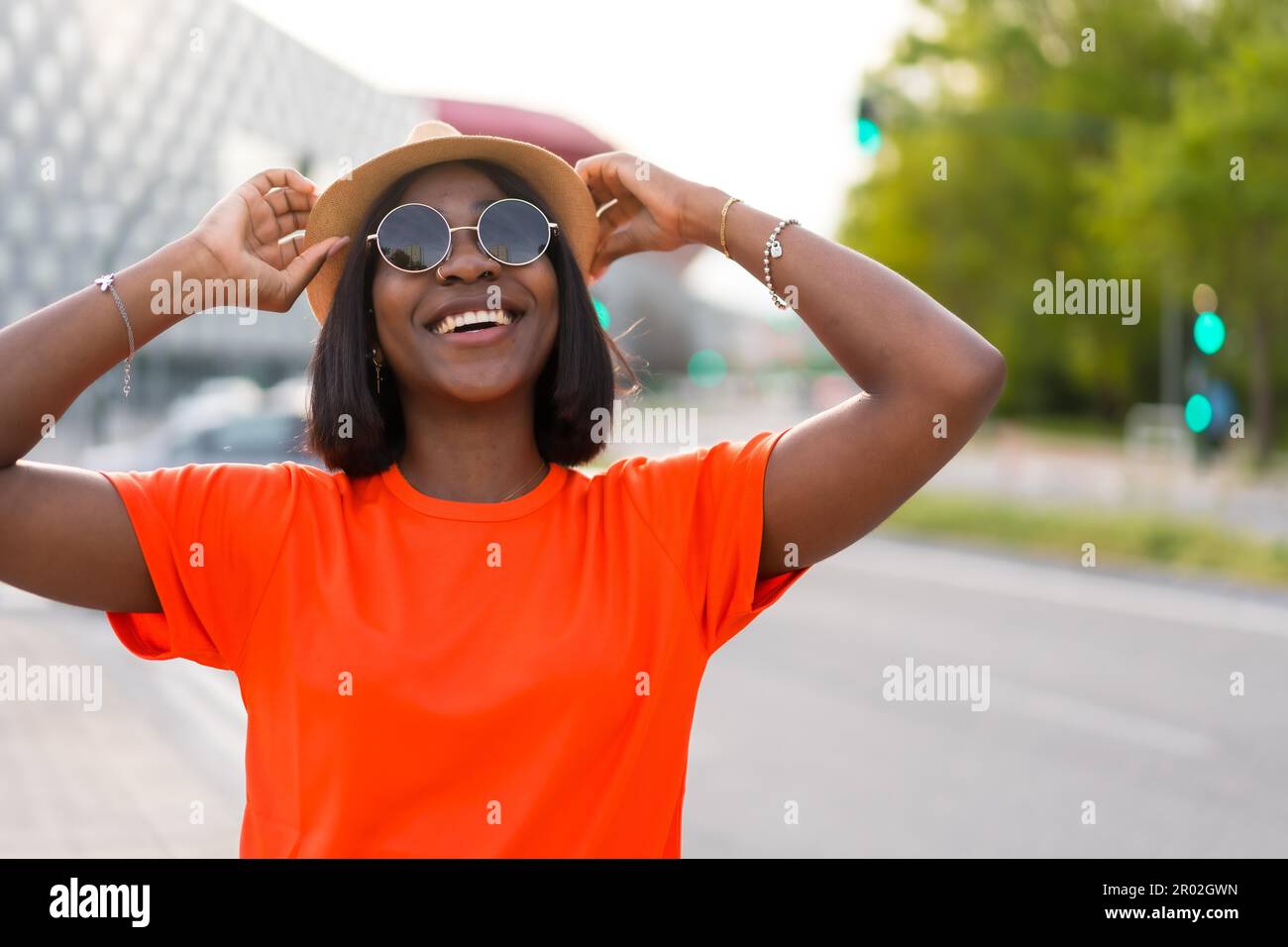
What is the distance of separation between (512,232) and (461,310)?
0.47 ft

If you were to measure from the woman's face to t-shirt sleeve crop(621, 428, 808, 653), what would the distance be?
9.9 inches

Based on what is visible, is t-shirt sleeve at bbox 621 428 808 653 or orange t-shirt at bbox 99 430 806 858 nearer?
orange t-shirt at bbox 99 430 806 858

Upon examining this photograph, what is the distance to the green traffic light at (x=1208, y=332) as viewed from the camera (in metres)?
11.9

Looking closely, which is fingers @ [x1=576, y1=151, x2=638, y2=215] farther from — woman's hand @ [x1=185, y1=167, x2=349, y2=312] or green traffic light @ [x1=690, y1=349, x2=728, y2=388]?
green traffic light @ [x1=690, y1=349, x2=728, y2=388]

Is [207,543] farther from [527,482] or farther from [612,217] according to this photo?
[612,217]

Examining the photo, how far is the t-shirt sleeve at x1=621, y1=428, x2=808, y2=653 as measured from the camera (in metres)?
2.01

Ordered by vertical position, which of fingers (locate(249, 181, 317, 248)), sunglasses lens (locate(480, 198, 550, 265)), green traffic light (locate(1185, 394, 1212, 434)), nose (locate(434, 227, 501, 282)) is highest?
fingers (locate(249, 181, 317, 248))

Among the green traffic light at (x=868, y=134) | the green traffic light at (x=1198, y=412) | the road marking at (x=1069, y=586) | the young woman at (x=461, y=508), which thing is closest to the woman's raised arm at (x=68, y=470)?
the young woman at (x=461, y=508)

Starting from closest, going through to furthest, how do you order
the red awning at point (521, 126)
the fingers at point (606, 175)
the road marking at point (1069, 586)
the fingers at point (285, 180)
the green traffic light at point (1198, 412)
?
the fingers at point (285, 180) → the fingers at point (606, 175) → the red awning at point (521, 126) → the road marking at point (1069, 586) → the green traffic light at point (1198, 412)

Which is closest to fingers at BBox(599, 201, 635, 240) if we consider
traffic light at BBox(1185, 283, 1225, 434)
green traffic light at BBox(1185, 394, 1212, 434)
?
traffic light at BBox(1185, 283, 1225, 434)

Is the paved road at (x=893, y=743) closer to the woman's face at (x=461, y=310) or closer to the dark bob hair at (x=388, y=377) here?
the dark bob hair at (x=388, y=377)

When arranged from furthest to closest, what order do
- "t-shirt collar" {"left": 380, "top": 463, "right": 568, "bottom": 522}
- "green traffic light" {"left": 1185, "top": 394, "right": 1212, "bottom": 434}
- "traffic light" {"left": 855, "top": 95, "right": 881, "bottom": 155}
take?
1. "traffic light" {"left": 855, "top": 95, "right": 881, "bottom": 155}
2. "green traffic light" {"left": 1185, "top": 394, "right": 1212, "bottom": 434}
3. "t-shirt collar" {"left": 380, "top": 463, "right": 568, "bottom": 522}
